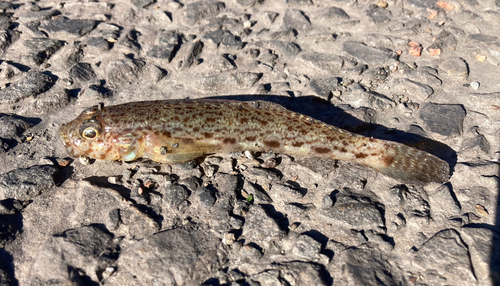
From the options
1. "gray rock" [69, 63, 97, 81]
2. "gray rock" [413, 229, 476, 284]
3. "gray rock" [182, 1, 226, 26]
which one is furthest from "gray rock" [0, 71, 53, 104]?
"gray rock" [413, 229, 476, 284]

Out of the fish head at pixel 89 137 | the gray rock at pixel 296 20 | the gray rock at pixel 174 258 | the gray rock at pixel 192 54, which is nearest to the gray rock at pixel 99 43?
the gray rock at pixel 192 54

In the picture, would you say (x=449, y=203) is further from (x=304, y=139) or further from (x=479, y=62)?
(x=479, y=62)

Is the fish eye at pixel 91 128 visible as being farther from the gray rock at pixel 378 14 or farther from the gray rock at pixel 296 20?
the gray rock at pixel 378 14

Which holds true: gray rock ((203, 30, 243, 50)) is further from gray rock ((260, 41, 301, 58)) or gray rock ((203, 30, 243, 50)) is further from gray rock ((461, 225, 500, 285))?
gray rock ((461, 225, 500, 285))

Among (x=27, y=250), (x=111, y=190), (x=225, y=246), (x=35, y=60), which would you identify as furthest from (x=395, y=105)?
(x=35, y=60)

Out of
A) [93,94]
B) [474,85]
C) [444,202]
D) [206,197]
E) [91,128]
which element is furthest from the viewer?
[93,94]

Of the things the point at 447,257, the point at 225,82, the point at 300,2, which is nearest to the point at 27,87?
the point at 225,82

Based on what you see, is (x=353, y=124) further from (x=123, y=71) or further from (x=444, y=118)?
(x=123, y=71)
